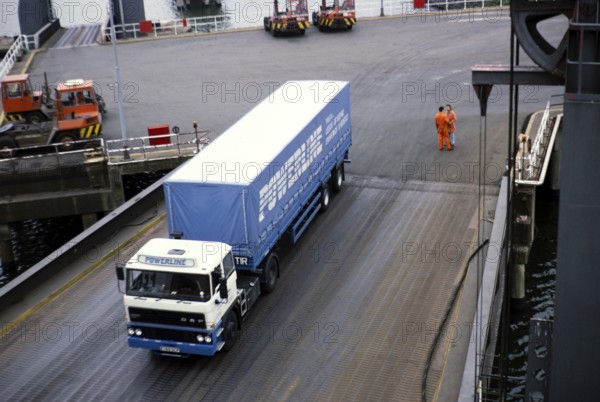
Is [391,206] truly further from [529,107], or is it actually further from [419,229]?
[529,107]

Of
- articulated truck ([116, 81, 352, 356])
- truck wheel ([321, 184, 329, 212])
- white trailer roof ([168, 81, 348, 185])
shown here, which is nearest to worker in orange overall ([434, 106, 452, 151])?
white trailer roof ([168, 81, 348, 185])

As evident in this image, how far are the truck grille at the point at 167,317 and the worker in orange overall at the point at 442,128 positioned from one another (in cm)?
1331

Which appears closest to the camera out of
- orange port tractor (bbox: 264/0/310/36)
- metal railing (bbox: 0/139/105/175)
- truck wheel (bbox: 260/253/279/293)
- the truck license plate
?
the truck license plate

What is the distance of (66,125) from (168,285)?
16.2 m

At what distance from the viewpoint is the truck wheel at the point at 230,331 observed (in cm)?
1559

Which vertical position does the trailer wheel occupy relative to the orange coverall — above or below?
below

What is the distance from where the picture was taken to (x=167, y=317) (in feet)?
49.8

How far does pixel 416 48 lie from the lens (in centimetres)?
4044

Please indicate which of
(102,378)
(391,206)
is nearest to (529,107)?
(391,206)

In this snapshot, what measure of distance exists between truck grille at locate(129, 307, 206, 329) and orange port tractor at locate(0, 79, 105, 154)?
14.2m

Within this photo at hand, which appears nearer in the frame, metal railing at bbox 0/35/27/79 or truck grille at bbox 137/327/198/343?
truck grille at bbox 137/327/198/343

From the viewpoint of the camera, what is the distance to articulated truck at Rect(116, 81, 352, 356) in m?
15.2

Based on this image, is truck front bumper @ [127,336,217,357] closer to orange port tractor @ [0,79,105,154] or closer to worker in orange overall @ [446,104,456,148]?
worker in orange overall @ [446,104,456,148]

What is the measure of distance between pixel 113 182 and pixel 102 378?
39.3 feet
